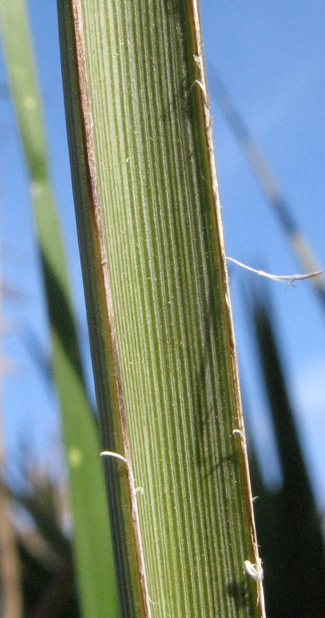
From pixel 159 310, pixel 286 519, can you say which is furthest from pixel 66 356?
pixel 286 519

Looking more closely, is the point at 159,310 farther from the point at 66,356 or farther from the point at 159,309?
the point at 66,356

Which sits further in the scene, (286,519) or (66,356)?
(286,519)

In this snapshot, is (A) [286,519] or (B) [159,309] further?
(A) [286,519]

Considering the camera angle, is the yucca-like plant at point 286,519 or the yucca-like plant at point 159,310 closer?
the yucca-like plant at point 159,310

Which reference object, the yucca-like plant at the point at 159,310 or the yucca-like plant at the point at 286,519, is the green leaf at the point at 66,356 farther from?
the yucca-like plant at the point at 286,519

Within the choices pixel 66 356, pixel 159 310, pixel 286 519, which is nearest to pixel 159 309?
pixel 159 310

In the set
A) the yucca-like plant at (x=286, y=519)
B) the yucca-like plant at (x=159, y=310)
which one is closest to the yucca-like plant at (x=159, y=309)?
the yucca-like plant at (x=159, y=310)

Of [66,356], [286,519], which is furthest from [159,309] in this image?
[286,519]

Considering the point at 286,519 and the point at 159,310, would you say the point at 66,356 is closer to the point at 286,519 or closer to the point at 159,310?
the point at 159,310

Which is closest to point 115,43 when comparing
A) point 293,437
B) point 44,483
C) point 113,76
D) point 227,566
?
point 113,76

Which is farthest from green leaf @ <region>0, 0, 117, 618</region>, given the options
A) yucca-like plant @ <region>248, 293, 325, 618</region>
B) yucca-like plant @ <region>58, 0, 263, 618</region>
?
yucca-like plant @ <region>248, 293, 325, 618</region>

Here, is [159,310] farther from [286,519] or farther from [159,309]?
[286,519]
